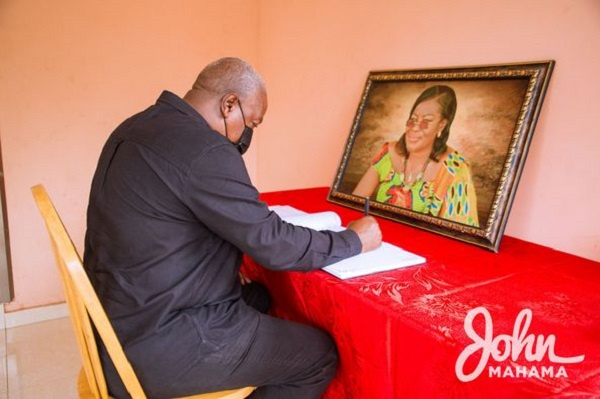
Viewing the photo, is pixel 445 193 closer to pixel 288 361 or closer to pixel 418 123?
pixel 418 123

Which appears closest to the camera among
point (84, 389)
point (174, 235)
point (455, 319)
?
point (455, 319)

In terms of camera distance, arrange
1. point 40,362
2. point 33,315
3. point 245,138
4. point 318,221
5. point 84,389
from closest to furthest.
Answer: point 84,389 → point 245,138 → point 318,221 → point 40,362 → point 33,315

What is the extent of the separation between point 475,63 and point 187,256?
41.0 inches

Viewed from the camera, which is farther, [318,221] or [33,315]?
[33,315]

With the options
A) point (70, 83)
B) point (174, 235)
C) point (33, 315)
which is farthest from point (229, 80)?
point (33, 315)

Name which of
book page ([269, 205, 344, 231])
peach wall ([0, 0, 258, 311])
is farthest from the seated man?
peach wall ([0, 0, 258, 311])

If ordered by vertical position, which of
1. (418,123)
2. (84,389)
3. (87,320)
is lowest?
(84,389)

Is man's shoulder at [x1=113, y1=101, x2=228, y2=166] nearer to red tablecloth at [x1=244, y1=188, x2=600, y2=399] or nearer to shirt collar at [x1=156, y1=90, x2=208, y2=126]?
shirt collar at [x1=156, y1=90, x2=208, y2=126]

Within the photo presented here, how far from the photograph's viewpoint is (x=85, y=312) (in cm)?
84

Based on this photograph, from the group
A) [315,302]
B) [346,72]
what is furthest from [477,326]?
[346,72]

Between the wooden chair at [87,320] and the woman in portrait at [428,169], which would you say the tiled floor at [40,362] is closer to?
the wooden chair at [87,320]

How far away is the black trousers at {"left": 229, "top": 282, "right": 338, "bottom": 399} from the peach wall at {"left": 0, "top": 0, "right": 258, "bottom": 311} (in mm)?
1639

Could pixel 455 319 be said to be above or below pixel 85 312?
above

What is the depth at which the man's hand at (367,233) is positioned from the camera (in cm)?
106
